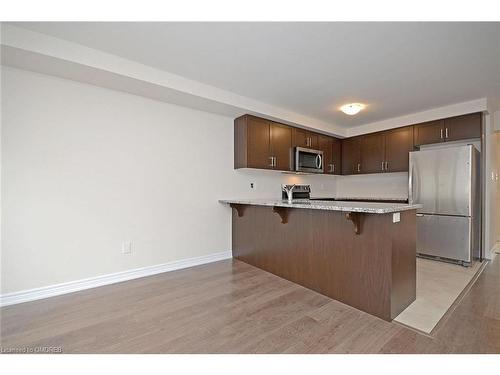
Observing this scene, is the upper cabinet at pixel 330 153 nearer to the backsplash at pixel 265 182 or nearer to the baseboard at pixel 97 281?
the backsplash at pixel 265 182

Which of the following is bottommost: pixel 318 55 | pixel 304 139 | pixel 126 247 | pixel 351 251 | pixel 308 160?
pixel 126 247

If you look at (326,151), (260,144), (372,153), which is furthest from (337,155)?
(260,144)

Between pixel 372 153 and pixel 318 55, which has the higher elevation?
pixel 318 55

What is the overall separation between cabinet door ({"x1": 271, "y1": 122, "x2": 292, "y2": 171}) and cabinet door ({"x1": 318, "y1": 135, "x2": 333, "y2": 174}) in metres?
0.91

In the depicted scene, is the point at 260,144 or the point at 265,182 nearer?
the point at 260,144

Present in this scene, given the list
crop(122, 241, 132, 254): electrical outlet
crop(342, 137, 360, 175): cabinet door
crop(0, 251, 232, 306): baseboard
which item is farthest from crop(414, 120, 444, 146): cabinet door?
crop(122, 241, 132, 254): electrical outlet

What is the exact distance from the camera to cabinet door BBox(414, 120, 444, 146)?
3.70m

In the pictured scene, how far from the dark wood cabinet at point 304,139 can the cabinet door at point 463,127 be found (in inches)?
77.4

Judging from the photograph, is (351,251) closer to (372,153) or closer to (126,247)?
(126,247)

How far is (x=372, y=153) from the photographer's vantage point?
4555 mm

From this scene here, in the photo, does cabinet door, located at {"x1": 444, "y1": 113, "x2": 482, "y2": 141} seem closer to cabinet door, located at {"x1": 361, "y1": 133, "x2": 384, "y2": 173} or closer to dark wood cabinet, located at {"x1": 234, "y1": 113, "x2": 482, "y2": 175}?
dark wood cabinet, located at {"x1": 234, "y1": 113, "x2": 482, "y2": 175}

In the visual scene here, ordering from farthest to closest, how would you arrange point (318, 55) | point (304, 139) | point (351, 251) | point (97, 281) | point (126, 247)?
point (304, 139) → point (126, 247) → point (97, 281) → point (318, 55) → point (351, 251)

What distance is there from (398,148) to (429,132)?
50 cm
